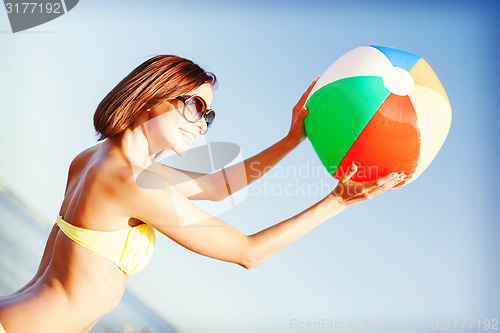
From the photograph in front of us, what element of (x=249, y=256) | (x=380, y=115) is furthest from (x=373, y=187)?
(x=249, y=256)

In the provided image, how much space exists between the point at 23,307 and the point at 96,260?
0.21 m

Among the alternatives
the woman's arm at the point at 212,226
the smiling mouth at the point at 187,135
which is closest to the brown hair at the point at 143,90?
the smiling mouth at the point at 187,135

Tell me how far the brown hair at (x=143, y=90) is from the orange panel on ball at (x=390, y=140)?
576 mm

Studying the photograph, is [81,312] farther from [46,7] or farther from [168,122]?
[46,7]

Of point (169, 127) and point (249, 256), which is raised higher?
point (169, 127)

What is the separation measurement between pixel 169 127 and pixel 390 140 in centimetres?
68

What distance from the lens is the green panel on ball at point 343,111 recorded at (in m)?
1.56

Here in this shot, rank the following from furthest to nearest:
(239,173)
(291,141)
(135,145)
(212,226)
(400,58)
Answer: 1. (239,173)
2. (291,141)
3. (400,58)
4. (135,145)
5. (212,226)

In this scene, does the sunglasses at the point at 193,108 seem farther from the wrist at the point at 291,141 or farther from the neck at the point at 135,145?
the wrist at the point at 291,141

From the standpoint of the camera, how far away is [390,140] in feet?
5.06

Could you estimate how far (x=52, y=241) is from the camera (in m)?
1.52

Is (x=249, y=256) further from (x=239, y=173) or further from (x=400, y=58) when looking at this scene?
(x=400, y=58)

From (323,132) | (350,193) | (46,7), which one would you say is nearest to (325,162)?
(323,132)

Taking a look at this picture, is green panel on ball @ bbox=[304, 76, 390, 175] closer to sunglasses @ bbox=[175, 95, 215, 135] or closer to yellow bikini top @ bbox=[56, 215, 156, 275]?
sunglasses @ bbox=[175, 95, 215, 135]
